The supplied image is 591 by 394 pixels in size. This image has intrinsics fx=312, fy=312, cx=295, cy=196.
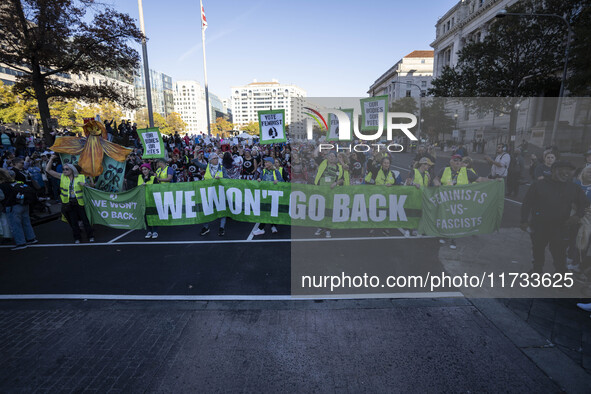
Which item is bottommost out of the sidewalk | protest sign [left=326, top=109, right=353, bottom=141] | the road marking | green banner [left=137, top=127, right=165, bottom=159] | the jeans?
the road marking

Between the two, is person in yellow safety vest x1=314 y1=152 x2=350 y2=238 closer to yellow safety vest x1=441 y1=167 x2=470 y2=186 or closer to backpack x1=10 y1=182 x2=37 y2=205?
yellow safety vest x1=441 y1=167 x2=470 y2=186

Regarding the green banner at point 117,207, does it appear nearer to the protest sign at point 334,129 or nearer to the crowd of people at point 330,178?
the crowd of people at point 330,178

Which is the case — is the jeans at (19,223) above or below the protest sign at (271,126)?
below

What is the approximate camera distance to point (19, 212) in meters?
7.16

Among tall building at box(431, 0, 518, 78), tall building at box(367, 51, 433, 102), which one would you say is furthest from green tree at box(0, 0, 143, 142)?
tall building at box(367, 51, 433, 102)

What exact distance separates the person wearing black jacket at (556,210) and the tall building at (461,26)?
4383 centimetres

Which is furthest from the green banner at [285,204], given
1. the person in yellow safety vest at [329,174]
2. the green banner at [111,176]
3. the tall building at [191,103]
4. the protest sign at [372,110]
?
the tall building at [191,103]

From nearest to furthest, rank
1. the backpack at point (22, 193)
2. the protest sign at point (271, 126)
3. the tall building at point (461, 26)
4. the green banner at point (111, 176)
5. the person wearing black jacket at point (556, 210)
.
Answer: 1. the person wearing black jacket at point (556, 210)
2. the backpack at point (22, 193)
3. the green banner at point (111, 176)
4. the protest sign at point (271, 126)
5. the tall building at point (461, 26)

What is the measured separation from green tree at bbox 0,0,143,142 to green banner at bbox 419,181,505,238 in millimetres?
16175

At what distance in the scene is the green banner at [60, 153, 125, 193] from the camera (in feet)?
28.1

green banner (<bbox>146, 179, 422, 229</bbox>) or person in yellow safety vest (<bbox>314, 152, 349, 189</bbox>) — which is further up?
person in yellow safety vest (<bbox>314, 152, 349, 189</bbox>)

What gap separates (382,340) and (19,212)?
825 centimetres

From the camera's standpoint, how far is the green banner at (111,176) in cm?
857

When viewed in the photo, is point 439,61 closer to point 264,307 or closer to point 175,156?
point 175,156
